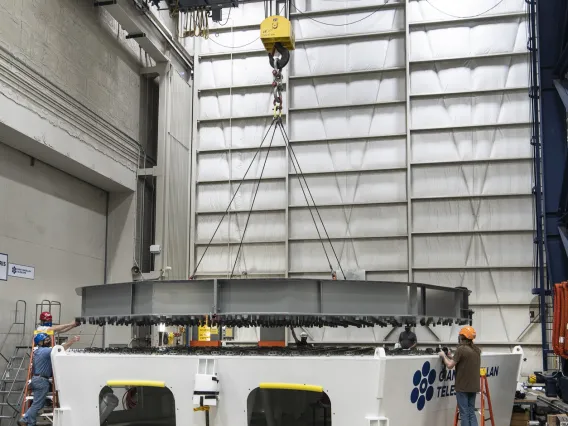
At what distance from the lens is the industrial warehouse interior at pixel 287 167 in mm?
11898

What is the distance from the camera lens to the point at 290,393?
8.33m

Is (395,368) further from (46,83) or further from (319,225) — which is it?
(319,225)

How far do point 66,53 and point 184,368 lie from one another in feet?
29.5

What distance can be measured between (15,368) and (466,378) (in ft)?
26.6

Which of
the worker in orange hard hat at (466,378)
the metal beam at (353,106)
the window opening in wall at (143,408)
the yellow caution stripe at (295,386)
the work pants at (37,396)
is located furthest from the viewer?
the metal beam at (353,106)

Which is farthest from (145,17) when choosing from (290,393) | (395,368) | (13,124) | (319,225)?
(395,368)

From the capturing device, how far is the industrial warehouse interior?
1190 cm

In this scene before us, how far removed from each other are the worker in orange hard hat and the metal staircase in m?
7.27

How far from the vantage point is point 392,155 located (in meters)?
17.0

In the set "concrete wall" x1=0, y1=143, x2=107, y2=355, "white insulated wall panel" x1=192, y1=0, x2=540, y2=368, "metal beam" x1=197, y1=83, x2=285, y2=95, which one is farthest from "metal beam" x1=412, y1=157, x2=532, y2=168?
"concrete wall" x1=0, y1=143, x2=107, y2=355

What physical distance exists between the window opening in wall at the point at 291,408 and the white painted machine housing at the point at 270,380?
1.42m

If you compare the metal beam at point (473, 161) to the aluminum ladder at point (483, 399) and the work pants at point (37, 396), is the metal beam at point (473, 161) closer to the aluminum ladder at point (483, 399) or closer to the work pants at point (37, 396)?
the aluminum ladder at point (483, 399)

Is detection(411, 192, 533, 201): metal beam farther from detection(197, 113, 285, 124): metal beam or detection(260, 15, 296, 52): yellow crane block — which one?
detection(260, 15, 296, 52): yellow crane block

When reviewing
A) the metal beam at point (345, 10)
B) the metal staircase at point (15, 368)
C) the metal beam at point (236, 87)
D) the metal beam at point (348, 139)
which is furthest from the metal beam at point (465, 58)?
the metal staircase at point (15, 368)
